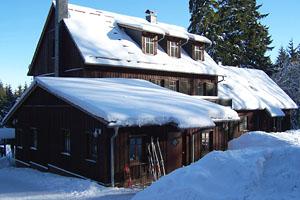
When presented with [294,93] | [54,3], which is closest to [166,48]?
[54,3]

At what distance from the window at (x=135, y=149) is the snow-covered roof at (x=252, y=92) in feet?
54.4

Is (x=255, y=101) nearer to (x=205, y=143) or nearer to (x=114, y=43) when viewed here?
(x=205, y=143)

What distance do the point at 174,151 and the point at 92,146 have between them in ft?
13.5

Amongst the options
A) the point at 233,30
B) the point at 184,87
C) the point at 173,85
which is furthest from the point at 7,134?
the point at 233,30

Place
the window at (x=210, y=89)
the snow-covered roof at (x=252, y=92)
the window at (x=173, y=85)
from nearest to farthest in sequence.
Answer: the window at (x=173, y=85), the window at (x=210, y=89), the snow-covered roof at (x=252, y=92)

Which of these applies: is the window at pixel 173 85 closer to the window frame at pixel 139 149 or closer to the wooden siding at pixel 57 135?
the wooden siding at pixel 57 135

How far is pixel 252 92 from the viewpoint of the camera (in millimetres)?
36094

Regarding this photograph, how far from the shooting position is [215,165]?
33.8ft

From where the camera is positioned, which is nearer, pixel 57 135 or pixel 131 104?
pixel 131 104

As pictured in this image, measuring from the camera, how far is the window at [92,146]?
1610cm

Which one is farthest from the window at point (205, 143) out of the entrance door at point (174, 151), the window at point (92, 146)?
the window at point (92, 146)

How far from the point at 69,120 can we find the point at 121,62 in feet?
26.3

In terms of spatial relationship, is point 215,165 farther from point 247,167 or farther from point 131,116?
point 131,116

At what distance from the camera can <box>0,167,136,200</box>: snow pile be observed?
13352 mm
